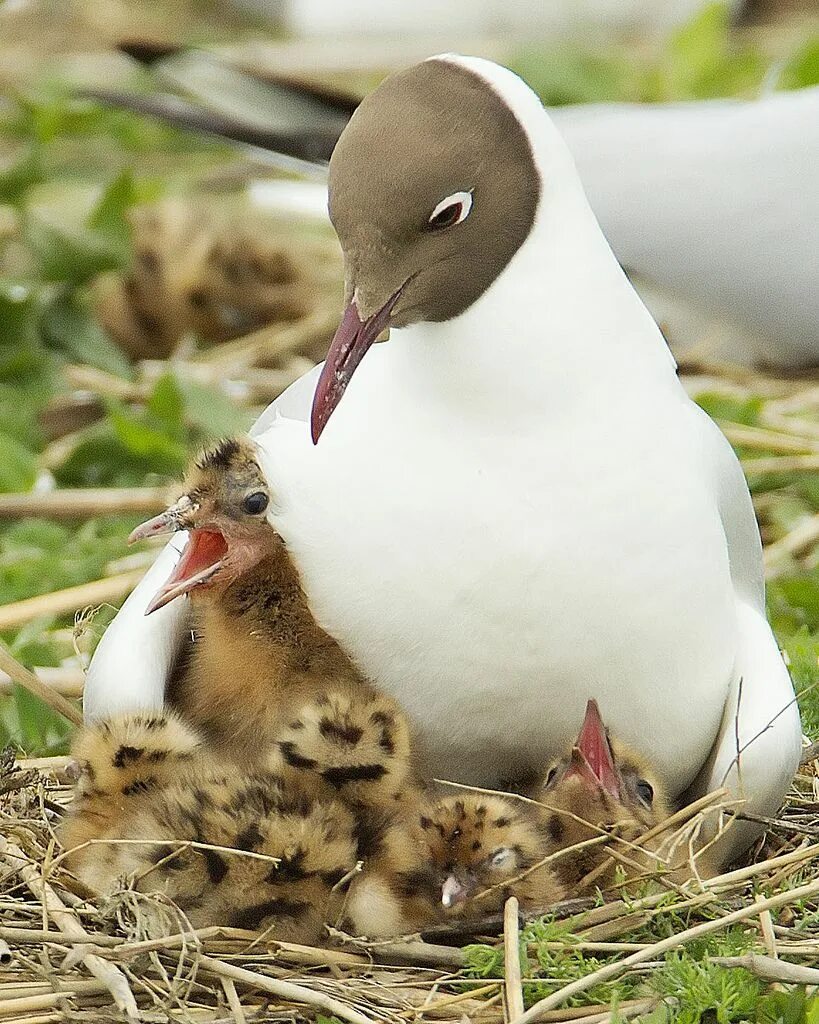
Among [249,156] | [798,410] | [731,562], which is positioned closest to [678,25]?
[249,156]

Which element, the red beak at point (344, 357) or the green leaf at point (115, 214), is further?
the green leaf at point (115, 214)

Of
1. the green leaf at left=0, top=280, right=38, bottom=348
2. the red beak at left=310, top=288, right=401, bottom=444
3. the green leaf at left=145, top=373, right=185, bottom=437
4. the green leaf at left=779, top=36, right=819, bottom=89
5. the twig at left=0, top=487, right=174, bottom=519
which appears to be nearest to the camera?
the red beak at left=310, top=288, right=401, bottom=444

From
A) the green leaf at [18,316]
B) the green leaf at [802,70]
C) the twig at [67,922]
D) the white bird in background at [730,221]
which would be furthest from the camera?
the green leaf at [802,70]

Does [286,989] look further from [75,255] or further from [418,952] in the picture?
[75,255]

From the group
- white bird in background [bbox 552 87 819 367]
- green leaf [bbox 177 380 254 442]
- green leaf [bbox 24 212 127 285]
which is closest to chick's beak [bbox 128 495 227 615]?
green leaf [bbox 177 380 254 442]

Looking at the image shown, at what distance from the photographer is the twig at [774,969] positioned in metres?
2.68

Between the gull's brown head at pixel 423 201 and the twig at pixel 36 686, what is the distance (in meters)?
0.81

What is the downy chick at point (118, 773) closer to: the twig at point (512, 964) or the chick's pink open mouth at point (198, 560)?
the chick's pink open mouth at point (198, 560)

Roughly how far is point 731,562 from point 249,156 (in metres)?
5.03

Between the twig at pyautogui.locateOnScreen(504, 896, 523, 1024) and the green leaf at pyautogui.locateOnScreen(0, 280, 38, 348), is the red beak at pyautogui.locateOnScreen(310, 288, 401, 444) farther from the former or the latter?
the green leaf at pyautogui.locateOnScreen(0, 280, 38, 348)

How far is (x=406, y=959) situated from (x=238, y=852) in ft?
0.98

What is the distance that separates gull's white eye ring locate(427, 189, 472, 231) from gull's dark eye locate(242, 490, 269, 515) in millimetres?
509

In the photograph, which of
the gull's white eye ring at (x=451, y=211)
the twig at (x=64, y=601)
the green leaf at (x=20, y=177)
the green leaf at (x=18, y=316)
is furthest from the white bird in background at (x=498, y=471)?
the green leaf at (x=20, y=177)

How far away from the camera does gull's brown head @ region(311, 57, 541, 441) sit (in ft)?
9.42
